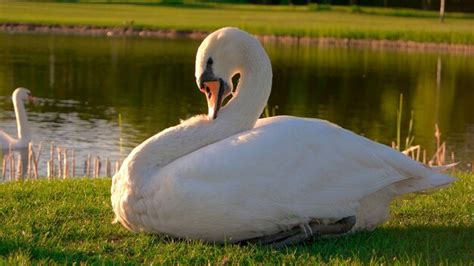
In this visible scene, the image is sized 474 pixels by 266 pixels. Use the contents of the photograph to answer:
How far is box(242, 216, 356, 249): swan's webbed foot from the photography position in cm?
563

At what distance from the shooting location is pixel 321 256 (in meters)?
5.43

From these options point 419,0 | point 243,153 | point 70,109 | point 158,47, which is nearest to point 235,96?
point 243,153

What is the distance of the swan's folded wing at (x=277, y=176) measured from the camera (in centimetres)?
554

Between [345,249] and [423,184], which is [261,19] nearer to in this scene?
[423,184]

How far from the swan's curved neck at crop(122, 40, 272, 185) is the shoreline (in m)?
42.3

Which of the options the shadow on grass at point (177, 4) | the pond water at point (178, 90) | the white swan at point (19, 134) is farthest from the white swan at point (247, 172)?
the shadow on grass at point (177, 4)

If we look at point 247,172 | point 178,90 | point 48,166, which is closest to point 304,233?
point 247,172

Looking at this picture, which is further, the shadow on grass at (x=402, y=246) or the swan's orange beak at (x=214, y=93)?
the swan's orange beak at (x=214, y=93)

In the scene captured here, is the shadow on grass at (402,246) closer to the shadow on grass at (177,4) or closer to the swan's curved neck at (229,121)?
the swan's curved neck at (229,121)

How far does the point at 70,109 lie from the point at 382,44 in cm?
2868

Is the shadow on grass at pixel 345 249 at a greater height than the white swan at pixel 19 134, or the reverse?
the shadow on grass at pixel 345 249

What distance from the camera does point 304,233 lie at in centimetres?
566

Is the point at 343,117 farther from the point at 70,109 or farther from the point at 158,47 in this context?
the point at 158,47

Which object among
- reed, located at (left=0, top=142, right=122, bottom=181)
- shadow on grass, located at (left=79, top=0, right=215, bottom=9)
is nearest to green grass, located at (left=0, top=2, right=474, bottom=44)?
shadow on grass, located at (left=79, top=0, right=215, bottom=9)
